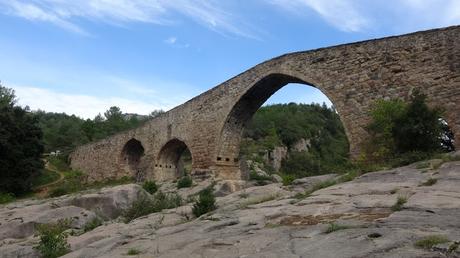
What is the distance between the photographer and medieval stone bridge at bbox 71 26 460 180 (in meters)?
11.9

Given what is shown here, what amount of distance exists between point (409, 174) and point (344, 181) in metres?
1.37

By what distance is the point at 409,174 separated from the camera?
340 inches

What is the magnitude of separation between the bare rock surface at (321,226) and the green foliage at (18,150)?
16472 millimetres

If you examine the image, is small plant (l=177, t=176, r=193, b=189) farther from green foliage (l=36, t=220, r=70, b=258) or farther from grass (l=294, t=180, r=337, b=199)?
green foliage (l=36, t=220, r=70, b=258)

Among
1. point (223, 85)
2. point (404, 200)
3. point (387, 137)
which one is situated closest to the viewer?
point (404, 200)

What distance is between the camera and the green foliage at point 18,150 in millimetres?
24938

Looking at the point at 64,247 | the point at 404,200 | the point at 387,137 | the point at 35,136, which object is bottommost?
the point at 64,247

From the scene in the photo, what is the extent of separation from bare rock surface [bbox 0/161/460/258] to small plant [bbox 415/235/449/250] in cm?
5

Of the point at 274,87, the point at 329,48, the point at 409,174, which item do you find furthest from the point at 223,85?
the point at 409,174

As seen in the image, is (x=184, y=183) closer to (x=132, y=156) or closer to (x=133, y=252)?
(x=133, y=252)

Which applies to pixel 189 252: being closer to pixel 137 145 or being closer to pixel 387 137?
pixel 387 137

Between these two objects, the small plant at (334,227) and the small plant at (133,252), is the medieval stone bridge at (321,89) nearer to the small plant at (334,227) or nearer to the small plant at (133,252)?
the small plant at (334,227)

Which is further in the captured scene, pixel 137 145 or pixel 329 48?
pixel 137 145

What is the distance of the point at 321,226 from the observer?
558 centimetres
